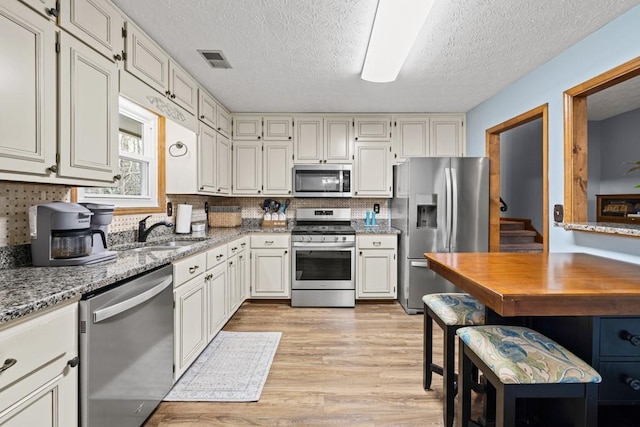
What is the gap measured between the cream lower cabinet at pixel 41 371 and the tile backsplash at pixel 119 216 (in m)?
0.75

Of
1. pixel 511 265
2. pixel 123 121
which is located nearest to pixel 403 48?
pixel 511 265

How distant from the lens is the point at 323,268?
12.0ft

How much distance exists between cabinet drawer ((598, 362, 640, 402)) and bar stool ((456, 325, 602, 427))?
29cm

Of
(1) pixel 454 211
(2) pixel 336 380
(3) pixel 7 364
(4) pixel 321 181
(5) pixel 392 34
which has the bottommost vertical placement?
(2) pixel 336 380

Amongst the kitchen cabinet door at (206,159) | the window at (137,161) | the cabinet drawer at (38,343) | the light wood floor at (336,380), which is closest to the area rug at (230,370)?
the light wood floor at (336,380)

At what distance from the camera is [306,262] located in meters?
3.64

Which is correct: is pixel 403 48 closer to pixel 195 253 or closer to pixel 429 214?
pixel 429 214

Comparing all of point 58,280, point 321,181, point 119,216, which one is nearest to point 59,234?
point 58,280

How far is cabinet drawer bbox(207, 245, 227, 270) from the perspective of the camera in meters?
2.49

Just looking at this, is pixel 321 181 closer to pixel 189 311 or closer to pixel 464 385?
pixel 189 311

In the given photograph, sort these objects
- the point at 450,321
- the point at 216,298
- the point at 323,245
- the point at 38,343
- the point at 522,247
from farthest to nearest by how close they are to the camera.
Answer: the point at 522,247, the point at 323,245, the point at 216,298, the point at 450,321, the point at 38,343

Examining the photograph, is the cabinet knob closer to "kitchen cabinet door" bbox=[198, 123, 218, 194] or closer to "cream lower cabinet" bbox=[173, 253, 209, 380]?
"cream lower cabinet" bbox=[173, 253, 209, 380]

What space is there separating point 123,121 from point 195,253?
50.4 inches

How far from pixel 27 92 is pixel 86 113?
0.31m
